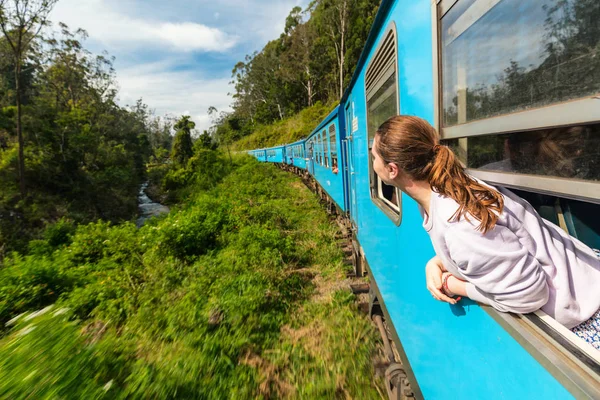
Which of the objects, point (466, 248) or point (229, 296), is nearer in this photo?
point (466, 248)

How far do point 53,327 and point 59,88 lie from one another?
31.7 m

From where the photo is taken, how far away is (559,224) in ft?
4.29

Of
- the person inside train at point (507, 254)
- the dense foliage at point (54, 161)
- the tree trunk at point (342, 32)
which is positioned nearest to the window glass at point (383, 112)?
the person inside train at point (507, 254)

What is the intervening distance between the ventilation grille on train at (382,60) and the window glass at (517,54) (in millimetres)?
706

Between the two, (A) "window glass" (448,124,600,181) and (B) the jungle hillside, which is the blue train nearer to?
(A) "window glass" (448,124,600,181)

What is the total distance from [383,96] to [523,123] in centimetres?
162

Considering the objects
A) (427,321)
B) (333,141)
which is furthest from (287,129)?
(427,321)

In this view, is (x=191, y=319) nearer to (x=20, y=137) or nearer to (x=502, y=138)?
(x=502, y=138)

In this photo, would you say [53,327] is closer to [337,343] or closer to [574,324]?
[337,343]

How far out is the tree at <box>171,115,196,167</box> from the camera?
107 ft

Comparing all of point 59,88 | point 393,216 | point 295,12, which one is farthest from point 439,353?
point 295,12

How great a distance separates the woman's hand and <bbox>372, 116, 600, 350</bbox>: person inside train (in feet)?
0.29

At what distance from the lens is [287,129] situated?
40375mm

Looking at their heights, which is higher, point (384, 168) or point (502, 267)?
point (384, 168)
